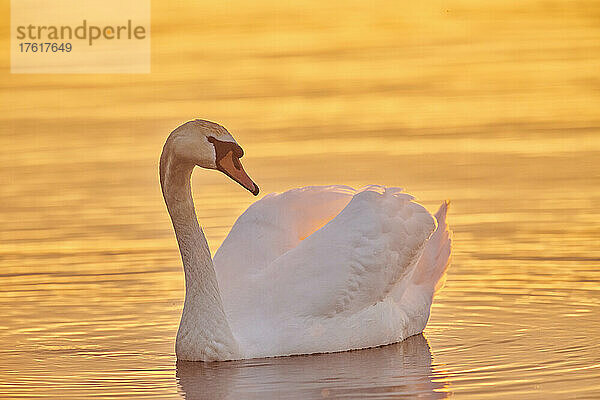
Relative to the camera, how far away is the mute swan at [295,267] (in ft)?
34.4

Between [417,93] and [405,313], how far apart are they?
8.03 m

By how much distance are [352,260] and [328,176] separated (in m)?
4.45

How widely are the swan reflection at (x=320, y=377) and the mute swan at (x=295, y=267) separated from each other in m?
0.13

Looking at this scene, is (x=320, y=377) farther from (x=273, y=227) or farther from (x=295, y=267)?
(x=273, y=227)

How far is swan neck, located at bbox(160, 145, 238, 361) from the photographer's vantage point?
34.4 feet

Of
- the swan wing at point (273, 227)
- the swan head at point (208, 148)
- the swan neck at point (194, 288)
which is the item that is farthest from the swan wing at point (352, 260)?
the swan head at point (208, 148)

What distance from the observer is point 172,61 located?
21812 mm

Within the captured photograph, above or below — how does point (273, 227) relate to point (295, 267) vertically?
above

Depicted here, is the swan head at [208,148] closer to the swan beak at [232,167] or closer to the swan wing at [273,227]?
the swan beak at [232,167]

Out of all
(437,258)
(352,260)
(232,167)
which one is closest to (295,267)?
(352,260)

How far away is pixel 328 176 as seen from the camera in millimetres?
15438

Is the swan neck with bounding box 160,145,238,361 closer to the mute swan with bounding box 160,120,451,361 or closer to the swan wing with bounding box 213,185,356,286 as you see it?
the mute swan with bounding box 160,120,451,361

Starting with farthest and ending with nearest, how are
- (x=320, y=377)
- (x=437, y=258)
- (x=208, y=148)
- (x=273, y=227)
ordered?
1. (x=437, y=258)
2. (x=273, y=227)
3. (x=208, y=148)
4. (x=320, y=377)

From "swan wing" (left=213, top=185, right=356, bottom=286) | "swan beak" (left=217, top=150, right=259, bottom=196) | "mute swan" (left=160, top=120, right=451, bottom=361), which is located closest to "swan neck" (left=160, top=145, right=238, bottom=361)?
"mute swan" (left=160, top=120, right=451, bottom=361)
